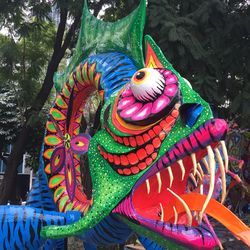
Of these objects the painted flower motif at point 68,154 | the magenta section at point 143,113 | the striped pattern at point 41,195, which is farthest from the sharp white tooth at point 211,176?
the striped pattern at point 41,195

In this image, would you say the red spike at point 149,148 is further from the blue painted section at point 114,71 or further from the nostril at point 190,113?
the blue painted section at point 114,71

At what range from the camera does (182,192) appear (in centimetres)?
280

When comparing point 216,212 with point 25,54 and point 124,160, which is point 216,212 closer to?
point 124,160

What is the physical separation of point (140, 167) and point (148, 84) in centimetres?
50

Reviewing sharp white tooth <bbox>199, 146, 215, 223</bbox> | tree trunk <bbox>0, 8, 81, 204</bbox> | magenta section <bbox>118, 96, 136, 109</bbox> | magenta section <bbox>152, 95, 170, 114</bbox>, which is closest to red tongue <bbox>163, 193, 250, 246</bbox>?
sharp white tooth <bbox>199, 146, 215, 223</bbox>

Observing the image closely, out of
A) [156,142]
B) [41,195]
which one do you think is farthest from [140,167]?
[41,195]

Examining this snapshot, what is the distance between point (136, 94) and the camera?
2.79 m

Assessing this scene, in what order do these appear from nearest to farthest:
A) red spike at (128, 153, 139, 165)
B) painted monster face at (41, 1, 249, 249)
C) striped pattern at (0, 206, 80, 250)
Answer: painted monster face at (41, 1, 249, 249)
red spike at (128, 153, 139, 165)
striped pattern at (0, 206, 80, 250)

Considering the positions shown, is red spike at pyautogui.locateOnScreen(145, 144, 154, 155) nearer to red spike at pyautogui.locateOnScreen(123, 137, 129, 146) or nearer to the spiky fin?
red spike at pyautogui.locateOnScreen(123, 137, 129, 146)

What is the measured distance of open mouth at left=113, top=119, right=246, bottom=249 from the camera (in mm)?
2447

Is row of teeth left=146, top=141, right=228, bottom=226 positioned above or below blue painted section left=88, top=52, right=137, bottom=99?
below

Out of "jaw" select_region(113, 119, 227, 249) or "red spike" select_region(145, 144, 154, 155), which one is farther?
"red spike" select_region(145, 144, 154, 155)

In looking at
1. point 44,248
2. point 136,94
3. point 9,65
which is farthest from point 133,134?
point 9,65

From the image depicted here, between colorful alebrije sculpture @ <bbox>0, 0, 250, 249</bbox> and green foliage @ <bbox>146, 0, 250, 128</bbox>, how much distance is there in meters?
1.77
